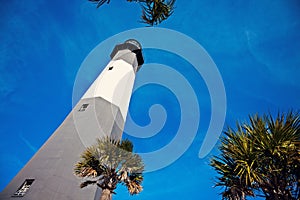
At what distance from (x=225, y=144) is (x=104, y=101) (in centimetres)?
960

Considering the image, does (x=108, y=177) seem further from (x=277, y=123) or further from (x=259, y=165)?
(x=277, y=123)

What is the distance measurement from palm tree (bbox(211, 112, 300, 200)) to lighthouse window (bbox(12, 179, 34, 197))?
899cm

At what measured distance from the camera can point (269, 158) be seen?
6.78 m

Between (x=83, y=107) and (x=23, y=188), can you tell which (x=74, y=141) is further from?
(x=83, y=107)

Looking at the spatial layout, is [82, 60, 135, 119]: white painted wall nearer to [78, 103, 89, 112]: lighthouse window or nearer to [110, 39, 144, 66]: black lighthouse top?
[78, 103, 89, 112]: lighthouse window

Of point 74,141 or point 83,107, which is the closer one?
point 74,141

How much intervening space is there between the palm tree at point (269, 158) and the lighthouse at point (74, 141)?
269 inches

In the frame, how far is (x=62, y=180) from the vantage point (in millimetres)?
9766

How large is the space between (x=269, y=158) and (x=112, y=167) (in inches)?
229

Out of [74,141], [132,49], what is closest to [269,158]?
[74,141]

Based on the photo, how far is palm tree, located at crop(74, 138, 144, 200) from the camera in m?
8.42

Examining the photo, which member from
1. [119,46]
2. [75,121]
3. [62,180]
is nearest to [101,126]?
[75,121]

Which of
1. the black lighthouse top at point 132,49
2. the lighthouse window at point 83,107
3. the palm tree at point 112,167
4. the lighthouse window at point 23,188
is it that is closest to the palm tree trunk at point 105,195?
the palm tree at point 112,167

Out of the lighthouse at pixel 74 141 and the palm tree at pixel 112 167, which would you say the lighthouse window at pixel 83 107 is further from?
the palm tree at pixel 112 167
